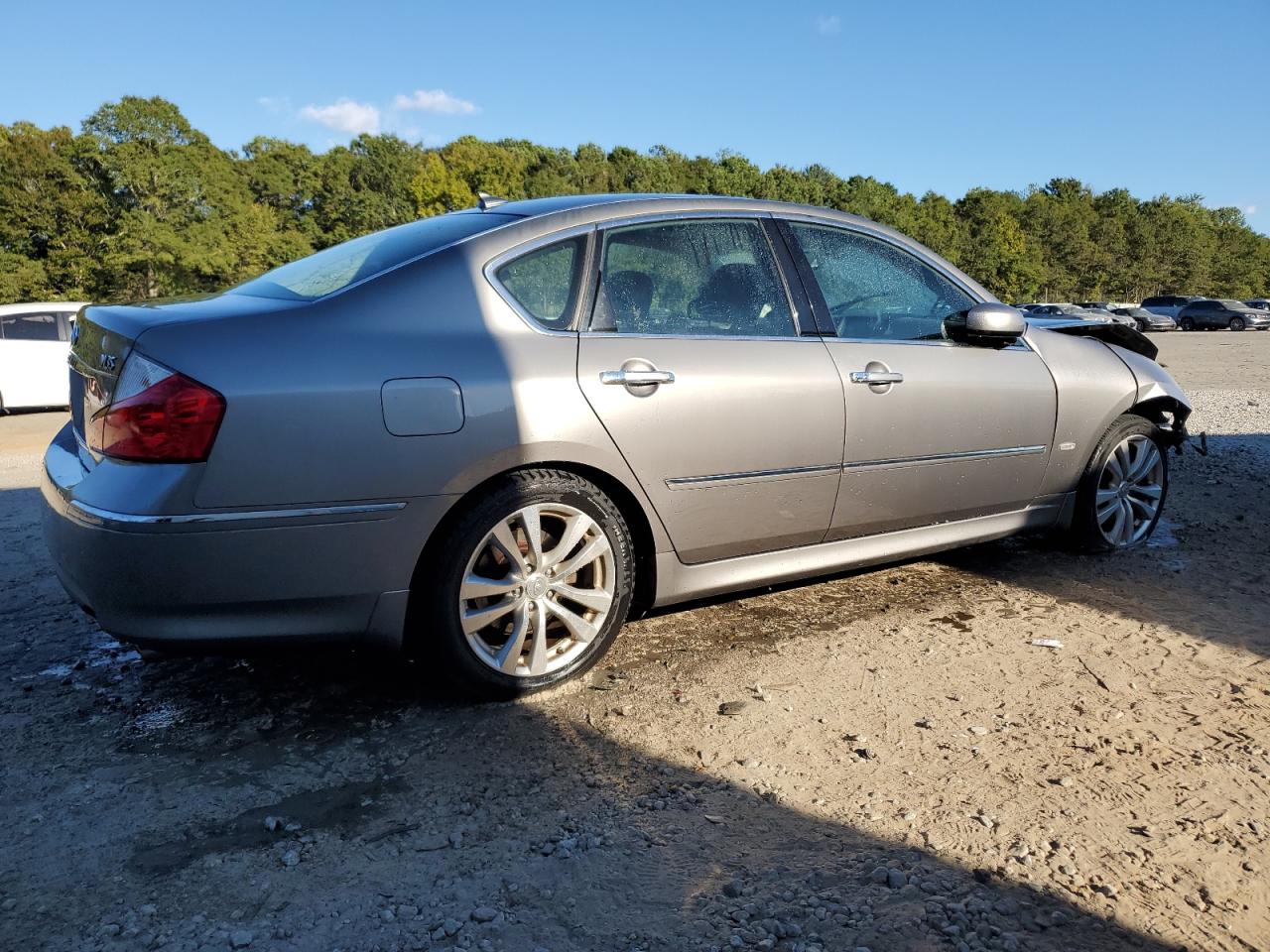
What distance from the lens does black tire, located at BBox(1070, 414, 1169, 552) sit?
460 cm

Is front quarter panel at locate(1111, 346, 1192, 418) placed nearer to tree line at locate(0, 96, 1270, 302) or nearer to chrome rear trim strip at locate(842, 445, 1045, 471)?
chrome rear trim strip at locate(842, 445, 1045, 471)

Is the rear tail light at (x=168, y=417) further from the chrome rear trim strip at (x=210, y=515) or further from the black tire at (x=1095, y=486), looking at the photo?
the black tire at (x=1095, y=486)

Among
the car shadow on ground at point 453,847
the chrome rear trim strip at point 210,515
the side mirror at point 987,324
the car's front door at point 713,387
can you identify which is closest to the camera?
the car shadow on ground at point 453,847

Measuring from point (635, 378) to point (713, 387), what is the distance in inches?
12.3

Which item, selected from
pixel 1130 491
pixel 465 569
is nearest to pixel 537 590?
pixel 465 569

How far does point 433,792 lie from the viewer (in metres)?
2.56

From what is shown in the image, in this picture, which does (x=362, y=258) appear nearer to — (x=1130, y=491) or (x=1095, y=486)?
(x=1095, y=486)

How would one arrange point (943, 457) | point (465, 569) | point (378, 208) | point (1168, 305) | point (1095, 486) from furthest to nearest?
point (378, 208) < point (1168, 305) < point (1095, 486) < point (943, 457) < point (465, 569)

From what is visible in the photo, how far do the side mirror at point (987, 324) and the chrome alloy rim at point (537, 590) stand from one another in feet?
6.30

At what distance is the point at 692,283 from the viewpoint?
352 centimetres

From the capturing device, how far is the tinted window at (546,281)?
3.13m

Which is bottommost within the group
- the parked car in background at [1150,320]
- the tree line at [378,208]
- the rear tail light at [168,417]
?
the rear tail light at [168,417]

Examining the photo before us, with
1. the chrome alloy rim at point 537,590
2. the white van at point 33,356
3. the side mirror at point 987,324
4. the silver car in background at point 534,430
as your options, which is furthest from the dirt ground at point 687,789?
the white van at point 33,356

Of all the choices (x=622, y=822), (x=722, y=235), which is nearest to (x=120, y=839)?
(x=622, y=822)
